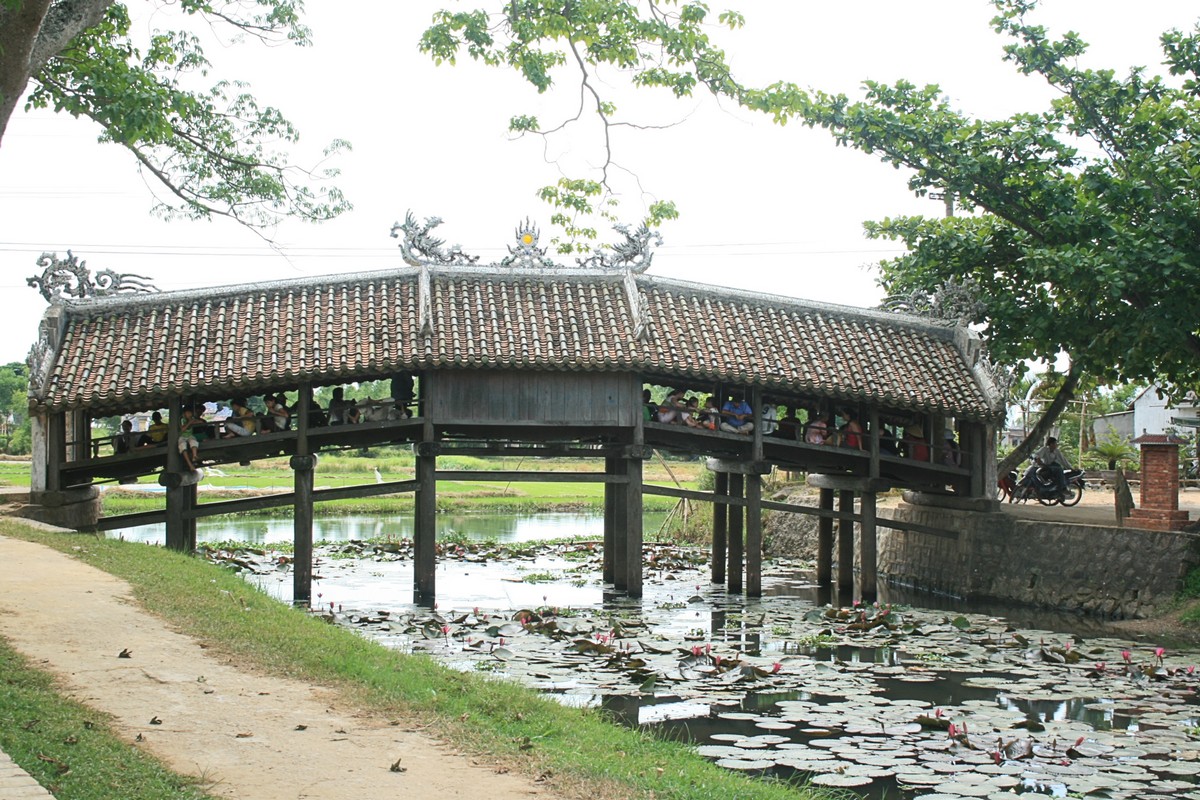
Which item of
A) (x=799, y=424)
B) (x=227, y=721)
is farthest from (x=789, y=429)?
(x=227, y=721)

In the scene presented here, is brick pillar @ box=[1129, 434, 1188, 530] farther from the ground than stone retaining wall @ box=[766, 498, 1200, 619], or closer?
farther from the ground

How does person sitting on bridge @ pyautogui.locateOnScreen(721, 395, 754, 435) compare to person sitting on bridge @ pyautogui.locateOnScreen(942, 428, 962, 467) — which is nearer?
person sitting on bridge @ pyautogui.locateOnScreen(721, 395, 754, 435)

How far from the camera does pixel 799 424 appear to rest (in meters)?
19.3

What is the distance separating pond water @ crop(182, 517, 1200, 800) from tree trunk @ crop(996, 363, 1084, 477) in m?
3.84

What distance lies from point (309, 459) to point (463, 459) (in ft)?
125

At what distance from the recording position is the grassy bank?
6.52 meters

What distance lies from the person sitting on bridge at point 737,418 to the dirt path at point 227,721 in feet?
33.6

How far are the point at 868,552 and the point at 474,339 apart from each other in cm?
699

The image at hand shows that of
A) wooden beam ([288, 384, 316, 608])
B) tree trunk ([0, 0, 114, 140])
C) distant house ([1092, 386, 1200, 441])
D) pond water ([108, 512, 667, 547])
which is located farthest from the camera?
distant house ([1092, 386, 1200, 441])

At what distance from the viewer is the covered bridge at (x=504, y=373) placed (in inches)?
671

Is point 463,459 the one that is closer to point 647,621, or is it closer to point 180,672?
point 647,621

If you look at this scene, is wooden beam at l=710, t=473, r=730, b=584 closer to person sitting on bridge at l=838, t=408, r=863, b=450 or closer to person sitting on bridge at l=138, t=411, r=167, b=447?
person sitting on bridge at l=838, t=408, r=863, b=450

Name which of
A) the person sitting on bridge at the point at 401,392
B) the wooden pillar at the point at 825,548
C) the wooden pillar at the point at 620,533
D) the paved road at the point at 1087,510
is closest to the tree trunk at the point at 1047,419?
the paved road at the point at 1087,510

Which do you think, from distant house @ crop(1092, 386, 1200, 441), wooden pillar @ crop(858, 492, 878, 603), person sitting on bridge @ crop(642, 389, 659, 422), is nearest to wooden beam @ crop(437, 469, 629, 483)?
person sitting on bridge @ crop(642, 389, 659, 422)
